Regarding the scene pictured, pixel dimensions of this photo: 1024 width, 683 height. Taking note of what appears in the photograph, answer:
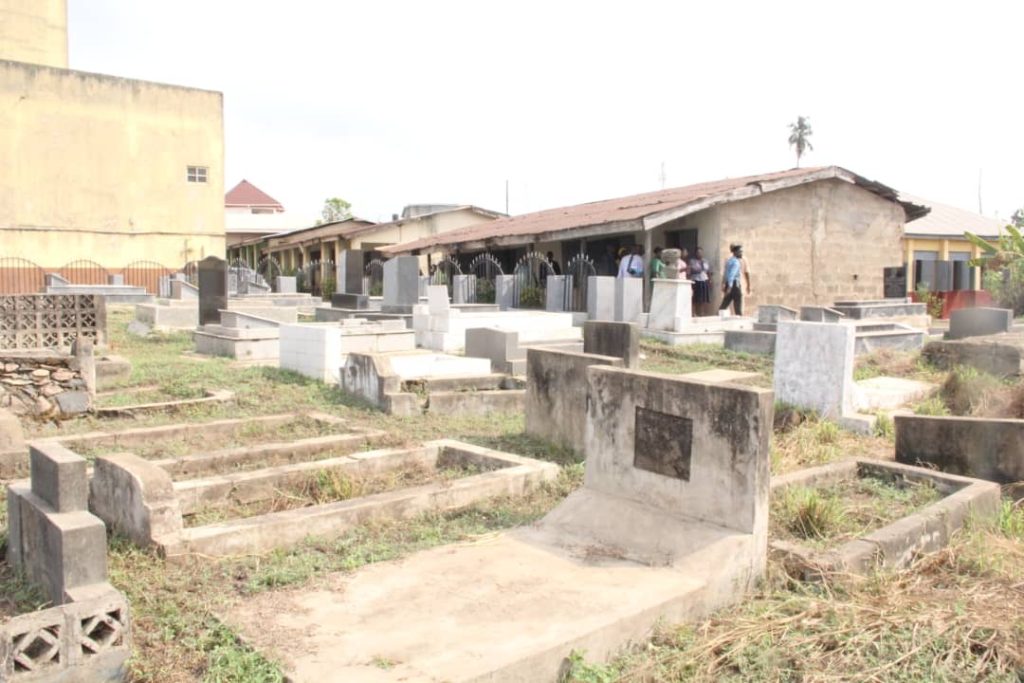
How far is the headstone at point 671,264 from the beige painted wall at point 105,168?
874 inches

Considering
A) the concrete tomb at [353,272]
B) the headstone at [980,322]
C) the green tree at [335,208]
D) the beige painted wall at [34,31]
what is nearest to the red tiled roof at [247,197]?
the green tree at [335,208]

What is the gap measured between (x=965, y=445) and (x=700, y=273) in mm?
11917

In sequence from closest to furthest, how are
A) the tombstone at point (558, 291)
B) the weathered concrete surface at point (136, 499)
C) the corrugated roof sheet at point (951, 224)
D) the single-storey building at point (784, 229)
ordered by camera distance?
the weathered concrete surface at point (136, 499), the single-storey building at point (784, 229), the tombstone at point (558, 291), the corrugated roof sheet at point (951, 224)

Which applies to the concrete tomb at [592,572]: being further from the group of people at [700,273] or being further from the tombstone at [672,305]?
the group of people at [700,273]

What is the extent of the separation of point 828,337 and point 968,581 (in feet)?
14.4

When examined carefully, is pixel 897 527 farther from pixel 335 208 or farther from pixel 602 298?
pixel 335 208

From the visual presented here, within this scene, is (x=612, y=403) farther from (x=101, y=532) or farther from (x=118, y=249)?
(x=118, y=249)

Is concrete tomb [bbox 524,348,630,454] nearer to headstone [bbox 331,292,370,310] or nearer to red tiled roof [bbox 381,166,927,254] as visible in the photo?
red tiled roof [bbox 381,166,927,254]

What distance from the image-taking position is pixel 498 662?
325 cm

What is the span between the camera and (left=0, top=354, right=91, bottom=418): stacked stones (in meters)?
8.78

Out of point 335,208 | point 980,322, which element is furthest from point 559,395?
point 335,208

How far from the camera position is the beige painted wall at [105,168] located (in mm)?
29109

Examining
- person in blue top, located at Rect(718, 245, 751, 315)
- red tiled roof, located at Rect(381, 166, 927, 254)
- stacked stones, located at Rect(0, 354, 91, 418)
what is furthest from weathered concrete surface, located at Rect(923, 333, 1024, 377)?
stacked stones, located at Rect(0, 354, 91, 418)

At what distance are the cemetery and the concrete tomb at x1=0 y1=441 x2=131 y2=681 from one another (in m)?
0.01
